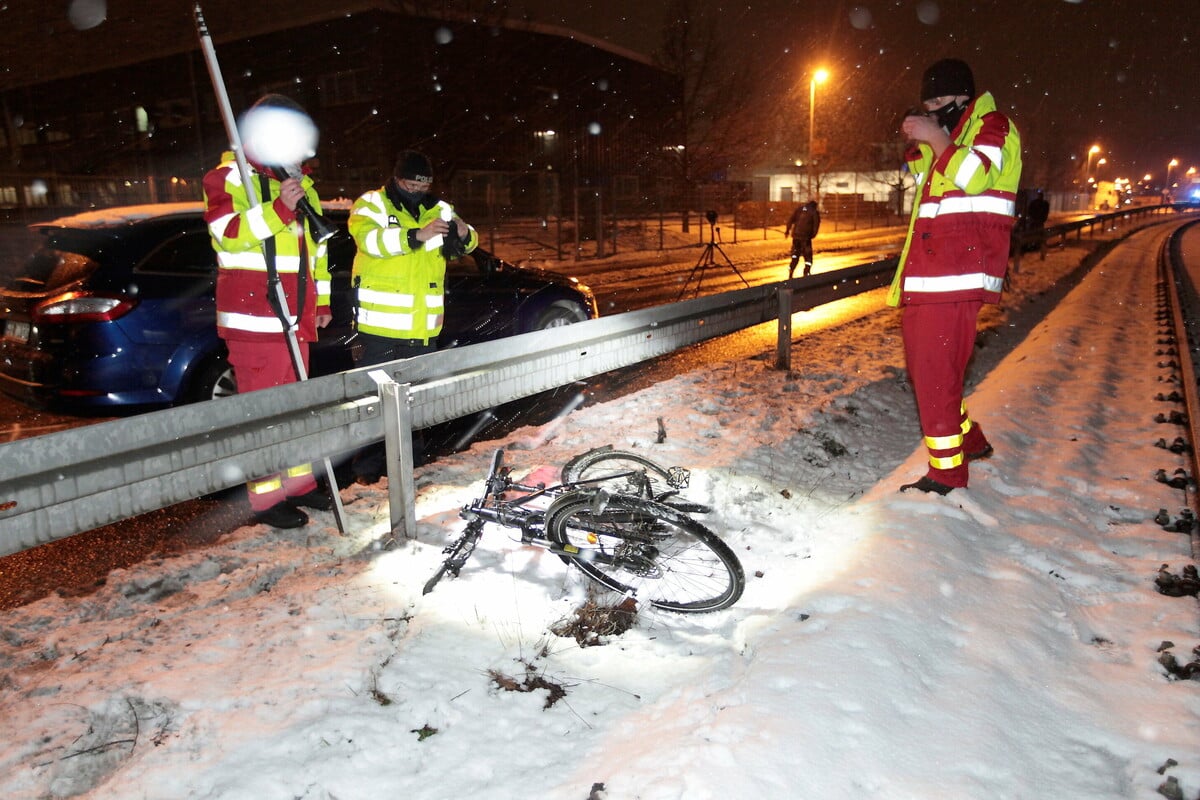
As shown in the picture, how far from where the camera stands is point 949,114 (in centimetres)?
427

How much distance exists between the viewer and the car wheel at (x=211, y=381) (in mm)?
5062

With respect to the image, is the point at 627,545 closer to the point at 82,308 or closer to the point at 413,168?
the point at 413,168

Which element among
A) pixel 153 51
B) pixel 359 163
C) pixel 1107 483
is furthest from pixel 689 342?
pixel 153 51

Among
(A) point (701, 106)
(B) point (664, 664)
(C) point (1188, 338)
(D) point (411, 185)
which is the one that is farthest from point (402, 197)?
(A) point (701, 106)

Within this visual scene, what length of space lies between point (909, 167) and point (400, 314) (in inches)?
121

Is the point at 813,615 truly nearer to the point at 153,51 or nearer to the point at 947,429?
the point at 947,429

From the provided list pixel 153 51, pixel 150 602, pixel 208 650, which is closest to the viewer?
pixel 208 650

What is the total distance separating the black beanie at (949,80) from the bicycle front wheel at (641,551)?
274cm

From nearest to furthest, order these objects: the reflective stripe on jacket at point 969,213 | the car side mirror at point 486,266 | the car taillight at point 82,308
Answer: the reflective stripe on jacket at point 969,213 → the car taillight at point 82,308 → the car side mirror at point 486,266

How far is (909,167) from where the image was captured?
4.55 metres

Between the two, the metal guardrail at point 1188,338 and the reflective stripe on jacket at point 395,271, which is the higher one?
the reflective stripe on jacket at point 395,271

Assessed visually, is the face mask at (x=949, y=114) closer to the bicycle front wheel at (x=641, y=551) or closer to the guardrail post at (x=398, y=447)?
the bicycle front wheel at (x=641, y=551)

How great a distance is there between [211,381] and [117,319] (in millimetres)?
648

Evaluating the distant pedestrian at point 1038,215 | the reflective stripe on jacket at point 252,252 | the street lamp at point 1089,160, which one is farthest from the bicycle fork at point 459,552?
the street lamp at point 1089,160
